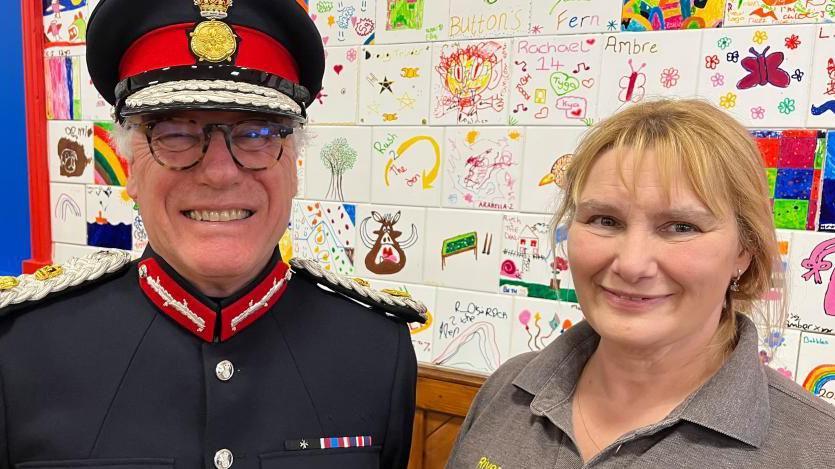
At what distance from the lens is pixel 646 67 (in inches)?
66.6

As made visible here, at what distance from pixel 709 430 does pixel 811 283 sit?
89 centimetres

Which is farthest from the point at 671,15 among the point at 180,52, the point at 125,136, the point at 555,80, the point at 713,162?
the point at 125,136

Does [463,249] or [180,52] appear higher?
[180,52]

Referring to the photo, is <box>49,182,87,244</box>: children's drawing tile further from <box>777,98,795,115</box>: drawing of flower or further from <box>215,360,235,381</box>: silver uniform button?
<box>777,98,795,115</box>: drawing of flower

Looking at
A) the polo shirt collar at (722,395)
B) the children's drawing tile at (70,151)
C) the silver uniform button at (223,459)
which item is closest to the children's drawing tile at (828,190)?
the polo shirt collar at (722,395)

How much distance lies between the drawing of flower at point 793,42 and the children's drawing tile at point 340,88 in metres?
1.27

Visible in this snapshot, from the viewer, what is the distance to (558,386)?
1185mm

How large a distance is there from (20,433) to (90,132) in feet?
6.23

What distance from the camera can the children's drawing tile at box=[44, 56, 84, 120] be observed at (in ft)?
8.23

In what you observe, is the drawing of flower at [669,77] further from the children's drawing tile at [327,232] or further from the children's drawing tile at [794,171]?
the children's drawing tile at [327,232]

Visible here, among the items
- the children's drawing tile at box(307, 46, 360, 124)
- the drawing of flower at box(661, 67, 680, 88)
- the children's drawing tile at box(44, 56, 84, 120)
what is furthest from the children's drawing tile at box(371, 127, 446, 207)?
the children's drawing tile at box(44, 56, 84, 120)

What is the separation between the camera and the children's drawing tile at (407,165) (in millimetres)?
1983

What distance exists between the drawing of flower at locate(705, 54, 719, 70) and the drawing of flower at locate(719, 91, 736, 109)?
8 centimetres

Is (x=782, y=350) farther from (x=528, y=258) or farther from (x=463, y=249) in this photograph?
(x=463, y=249)
